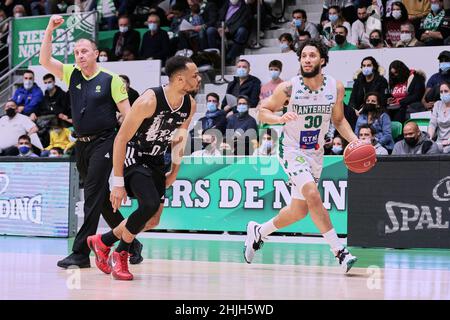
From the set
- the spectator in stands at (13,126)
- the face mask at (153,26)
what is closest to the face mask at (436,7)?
the face mask at (153,26)

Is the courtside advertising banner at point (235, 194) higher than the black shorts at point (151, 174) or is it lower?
lower

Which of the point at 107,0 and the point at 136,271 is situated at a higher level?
the point at 107,0

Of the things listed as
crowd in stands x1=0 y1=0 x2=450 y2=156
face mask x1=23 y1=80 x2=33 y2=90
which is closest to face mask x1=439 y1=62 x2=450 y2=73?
crowd in stands x1=0 y1=0 x2=450 y2=156

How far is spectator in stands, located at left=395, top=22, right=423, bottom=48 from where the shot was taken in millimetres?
15875

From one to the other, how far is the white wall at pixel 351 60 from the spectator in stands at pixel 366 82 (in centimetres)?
52

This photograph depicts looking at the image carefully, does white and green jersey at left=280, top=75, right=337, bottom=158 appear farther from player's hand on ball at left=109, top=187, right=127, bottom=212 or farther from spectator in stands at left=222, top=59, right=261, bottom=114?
spectator in stands at left=222, top=59, right=261, bottom=114

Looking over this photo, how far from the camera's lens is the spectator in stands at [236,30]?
60.0 ft

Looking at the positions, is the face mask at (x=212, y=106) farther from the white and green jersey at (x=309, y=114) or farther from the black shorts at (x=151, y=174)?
the black shorts at (x=151, y=174)

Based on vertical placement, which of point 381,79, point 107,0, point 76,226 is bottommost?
point 76,226

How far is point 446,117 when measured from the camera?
14102 mm

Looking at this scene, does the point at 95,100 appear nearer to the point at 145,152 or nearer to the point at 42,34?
the point at 145,152
